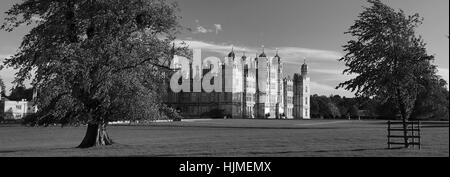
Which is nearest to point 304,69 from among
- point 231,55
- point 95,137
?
point 231,55

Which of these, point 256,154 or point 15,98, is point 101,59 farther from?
point 15,98

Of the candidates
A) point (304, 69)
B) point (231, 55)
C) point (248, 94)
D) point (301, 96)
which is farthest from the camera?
point (304, 69)

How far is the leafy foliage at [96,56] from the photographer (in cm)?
2658

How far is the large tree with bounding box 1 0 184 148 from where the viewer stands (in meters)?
26.6

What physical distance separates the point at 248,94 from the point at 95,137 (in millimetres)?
106849

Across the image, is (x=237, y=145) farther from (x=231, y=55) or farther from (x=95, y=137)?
(x=231, y=55)

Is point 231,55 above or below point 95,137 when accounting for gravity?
above

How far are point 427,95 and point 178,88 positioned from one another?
344 feet

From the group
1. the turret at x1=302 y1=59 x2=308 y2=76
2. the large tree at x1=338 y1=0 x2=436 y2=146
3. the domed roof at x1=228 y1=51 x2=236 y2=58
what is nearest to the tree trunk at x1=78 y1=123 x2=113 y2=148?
the large tree at x1=338 y1=0 x2=436 y2=146

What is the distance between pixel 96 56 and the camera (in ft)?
88.4

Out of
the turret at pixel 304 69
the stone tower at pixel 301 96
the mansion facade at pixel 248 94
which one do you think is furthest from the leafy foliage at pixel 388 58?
the turret at pixel 304 69

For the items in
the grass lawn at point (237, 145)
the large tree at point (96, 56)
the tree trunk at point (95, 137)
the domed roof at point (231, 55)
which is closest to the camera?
the grass lawn at point (237, 145)

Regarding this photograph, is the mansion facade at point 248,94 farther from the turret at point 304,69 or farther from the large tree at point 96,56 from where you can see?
the large tree at point 96,56

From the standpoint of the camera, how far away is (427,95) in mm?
28766
